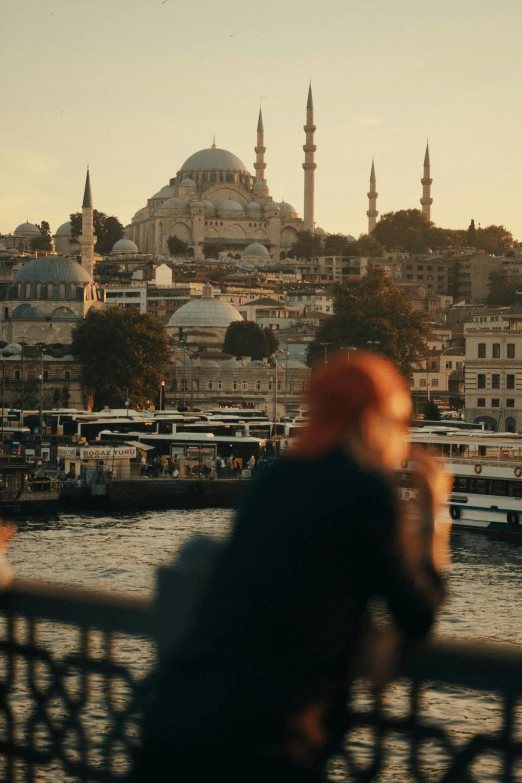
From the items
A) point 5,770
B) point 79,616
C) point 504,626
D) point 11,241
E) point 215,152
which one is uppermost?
point 215,152

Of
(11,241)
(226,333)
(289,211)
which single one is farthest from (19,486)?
(289,211)

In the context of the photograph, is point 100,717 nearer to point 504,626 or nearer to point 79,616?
point 79,616

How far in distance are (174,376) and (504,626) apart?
3936cm

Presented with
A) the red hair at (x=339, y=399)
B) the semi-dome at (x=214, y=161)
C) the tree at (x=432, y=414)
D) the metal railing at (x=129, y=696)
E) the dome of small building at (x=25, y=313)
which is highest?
the semi-dome at (x=214, y=161)

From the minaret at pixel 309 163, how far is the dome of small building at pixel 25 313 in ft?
122

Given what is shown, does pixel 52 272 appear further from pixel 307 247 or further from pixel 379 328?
pixel 307 247

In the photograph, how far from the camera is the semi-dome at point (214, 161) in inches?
4417

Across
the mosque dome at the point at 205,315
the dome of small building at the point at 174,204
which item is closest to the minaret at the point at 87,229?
the mosque dome at the point at 205,315

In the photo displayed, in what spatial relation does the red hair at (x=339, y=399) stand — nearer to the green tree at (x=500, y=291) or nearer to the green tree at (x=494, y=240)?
the green tree at (x=500, y=291)

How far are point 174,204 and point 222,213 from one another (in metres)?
3.47

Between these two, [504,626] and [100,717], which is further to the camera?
[504,626]

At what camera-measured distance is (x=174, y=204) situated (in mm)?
105062

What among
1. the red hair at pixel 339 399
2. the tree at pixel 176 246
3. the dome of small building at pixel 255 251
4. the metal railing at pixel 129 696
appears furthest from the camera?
the tree at pixel 176 246

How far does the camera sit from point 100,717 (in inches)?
138
